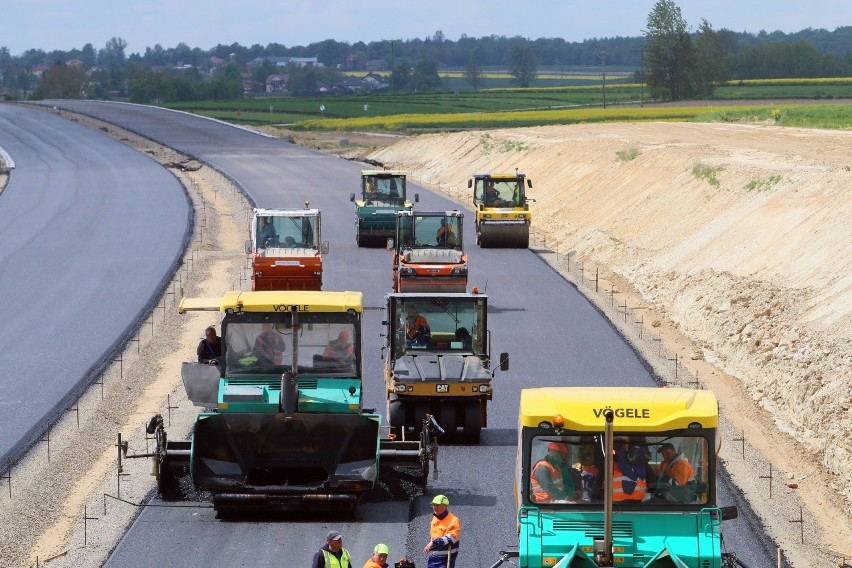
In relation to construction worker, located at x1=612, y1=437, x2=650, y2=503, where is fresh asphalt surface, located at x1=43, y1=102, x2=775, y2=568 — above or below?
below

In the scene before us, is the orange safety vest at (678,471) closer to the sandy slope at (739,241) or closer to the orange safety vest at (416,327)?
the sandy slope at (739,241)

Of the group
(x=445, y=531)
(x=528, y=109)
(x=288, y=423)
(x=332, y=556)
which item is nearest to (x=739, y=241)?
(x=288, y=423)

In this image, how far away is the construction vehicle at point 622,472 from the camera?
41.8 feet

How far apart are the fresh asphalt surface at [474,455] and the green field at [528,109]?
1504 inches

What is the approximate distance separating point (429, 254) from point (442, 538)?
19759 millimetres

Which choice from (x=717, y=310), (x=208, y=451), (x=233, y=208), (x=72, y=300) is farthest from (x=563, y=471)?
(x=233, y=208)

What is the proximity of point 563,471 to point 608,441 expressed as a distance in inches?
58.6

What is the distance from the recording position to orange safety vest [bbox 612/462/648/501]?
12.9m

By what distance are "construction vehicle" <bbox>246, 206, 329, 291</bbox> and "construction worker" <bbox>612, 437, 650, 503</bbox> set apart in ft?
69.8

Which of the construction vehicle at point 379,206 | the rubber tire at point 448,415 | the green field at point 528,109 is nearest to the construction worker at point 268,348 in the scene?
the rubber tire at point 448,415

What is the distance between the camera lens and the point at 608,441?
11.7 m

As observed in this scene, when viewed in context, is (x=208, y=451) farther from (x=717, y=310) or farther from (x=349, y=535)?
(x=717, y=310)

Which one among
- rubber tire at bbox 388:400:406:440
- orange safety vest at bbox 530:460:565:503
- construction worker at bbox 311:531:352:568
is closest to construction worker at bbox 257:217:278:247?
rubber tire at bbox 388:400:406:440

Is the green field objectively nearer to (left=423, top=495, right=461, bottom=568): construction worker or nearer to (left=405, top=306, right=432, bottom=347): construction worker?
Result: (left=405, top=306, right=432, bottom=347): construction worker
